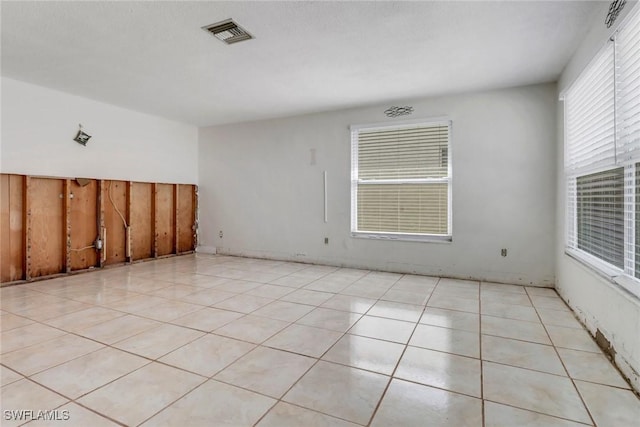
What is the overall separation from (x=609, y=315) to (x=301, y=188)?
4340 mm

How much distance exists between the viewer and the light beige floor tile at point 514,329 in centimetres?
263

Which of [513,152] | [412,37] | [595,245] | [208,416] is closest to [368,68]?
[412,37]

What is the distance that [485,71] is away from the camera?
3779 mm

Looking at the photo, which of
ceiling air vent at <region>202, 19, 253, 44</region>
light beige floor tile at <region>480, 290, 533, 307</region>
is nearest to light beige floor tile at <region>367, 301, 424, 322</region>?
light beige floor tile at <region>480, 290, 533, 307</region>

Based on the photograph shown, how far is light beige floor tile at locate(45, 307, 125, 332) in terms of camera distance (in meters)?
2.81

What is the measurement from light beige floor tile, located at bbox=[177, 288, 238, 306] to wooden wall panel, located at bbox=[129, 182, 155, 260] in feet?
8.53

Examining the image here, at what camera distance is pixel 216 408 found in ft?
5.62

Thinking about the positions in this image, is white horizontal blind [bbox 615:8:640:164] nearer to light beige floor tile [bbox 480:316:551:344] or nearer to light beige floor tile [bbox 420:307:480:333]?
light beige floor tile [bbox 480:316:551:344]

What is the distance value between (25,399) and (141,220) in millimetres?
4432

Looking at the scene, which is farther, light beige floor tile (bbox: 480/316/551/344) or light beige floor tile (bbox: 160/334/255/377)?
light beige floor tile (bbox: 480/316/551/344)

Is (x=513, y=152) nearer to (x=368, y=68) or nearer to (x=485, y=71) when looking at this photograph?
(x=485, y=71)

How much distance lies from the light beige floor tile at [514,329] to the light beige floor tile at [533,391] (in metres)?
0.60

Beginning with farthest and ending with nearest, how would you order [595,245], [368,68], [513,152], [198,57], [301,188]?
[301,188] → [513,152] → [368,68] → [198,57] → [595,245]

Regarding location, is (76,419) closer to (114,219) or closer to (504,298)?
(504,298)
